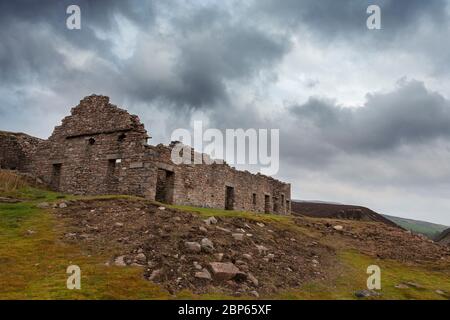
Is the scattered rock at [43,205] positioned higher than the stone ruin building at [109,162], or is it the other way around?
the stone ruin building at [109,162]

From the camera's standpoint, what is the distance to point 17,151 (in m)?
26.0

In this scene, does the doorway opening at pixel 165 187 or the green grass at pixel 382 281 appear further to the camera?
the doorway opening at pixel 165 187

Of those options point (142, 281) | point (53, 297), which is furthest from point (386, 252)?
point (53, 297)

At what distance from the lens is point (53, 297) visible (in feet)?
22.9

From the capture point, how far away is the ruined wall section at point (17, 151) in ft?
84.0

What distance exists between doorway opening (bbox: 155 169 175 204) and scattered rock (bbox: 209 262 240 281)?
474 inches

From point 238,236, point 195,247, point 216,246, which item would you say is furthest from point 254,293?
point 238,236

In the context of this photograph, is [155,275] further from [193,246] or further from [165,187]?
[165,187]

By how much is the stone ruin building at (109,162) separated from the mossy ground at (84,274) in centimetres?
636

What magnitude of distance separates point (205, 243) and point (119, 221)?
367cm

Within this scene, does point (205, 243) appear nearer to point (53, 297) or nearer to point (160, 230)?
point (160, 230)

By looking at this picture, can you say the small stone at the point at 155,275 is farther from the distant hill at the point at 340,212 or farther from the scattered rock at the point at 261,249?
the distant hill at the point at 340,212

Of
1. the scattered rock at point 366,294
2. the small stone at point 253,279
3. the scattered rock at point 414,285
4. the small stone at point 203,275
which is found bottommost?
the scattered rock at point 414,285

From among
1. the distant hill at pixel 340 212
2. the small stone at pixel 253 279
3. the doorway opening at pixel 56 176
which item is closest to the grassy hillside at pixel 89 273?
the small stone at pixel 253 279
